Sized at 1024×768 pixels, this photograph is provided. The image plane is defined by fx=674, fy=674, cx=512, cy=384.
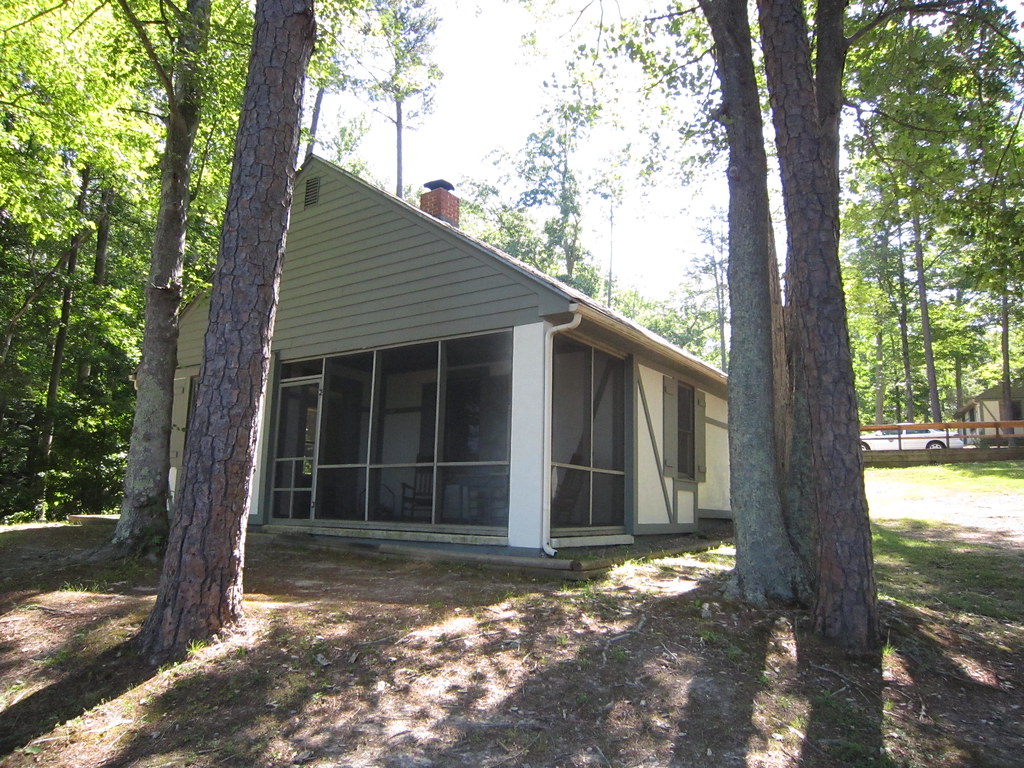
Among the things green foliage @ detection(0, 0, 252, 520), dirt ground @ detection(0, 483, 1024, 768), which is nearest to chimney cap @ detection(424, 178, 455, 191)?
green foliage @ detection(0, 0, 252, 520)

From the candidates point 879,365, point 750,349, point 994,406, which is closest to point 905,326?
point 879,365

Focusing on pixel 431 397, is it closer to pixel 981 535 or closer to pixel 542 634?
pixel 542 634

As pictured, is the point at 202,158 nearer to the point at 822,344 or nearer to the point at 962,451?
the point at 822,344

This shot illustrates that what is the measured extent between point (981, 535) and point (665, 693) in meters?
8.32

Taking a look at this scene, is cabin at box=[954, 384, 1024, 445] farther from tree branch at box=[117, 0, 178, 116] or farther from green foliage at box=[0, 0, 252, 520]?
tree branch at box=[117, 0, 178, 116]

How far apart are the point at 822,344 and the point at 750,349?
1.07 m

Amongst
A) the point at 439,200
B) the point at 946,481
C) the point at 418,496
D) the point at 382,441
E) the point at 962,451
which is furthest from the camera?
the point at 962,451

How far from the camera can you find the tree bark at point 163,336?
23.0 feet

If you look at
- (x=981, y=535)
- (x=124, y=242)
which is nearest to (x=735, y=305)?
(x=981, y=535)


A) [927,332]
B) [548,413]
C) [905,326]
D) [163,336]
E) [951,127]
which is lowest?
[548,413]

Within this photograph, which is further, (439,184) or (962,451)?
(962,451)

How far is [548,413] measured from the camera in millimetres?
7188

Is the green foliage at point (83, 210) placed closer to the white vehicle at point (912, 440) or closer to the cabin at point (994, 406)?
the white vehicle at point (912, 440)

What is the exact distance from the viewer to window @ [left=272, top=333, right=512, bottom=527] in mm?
8906
